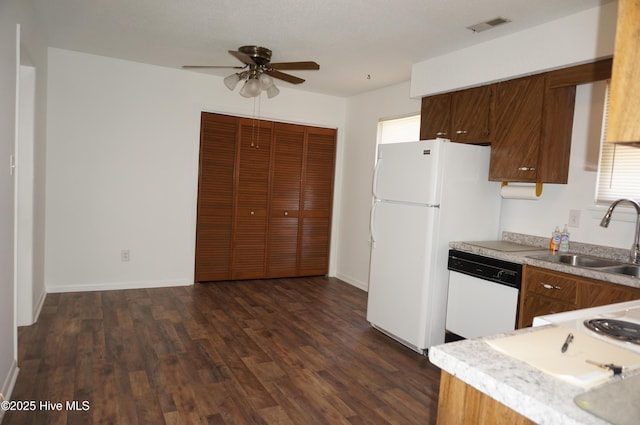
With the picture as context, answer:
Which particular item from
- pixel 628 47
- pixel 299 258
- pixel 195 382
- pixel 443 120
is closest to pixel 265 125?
pixel 299 258

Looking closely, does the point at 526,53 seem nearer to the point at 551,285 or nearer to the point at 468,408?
the point at 551,285

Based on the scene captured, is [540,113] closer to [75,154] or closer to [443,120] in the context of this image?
[443,120]

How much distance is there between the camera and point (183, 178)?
4781 millimetres

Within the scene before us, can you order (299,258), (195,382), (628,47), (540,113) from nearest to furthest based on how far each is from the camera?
(628,47)
(195,382)
(540,113)
(299,258)

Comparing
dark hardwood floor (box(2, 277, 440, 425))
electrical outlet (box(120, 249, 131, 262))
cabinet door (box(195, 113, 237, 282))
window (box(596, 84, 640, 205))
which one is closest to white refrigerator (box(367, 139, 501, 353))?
dark hardwood floor (box(2, 277, 440, 425))

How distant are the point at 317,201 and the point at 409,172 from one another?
7.94 ft

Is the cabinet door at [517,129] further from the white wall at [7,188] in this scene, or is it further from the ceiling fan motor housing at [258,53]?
the white wall at [7,188]

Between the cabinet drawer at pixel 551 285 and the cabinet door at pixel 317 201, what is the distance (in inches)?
131

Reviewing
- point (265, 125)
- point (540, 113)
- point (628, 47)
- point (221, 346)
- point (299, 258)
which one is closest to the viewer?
point (628, 47)

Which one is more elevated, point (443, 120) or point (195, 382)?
point (443, 120)

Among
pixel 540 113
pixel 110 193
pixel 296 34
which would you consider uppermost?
pixel 296 34

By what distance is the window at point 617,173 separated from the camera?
106 inches

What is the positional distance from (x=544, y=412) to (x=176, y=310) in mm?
3685

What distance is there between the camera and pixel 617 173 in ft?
9.14
